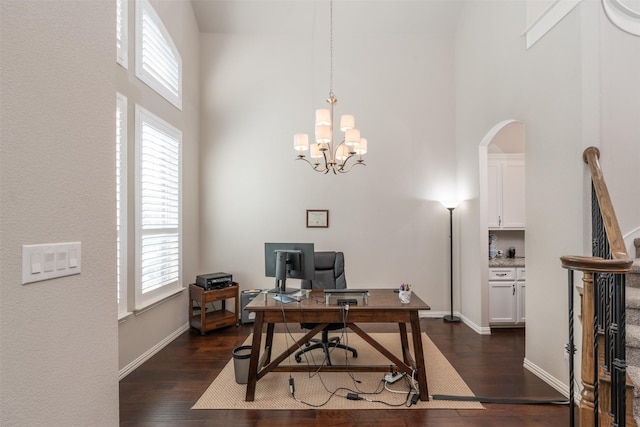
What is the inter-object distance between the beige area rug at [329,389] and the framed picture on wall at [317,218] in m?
1.98

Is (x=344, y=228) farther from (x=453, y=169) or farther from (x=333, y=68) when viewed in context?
(x=333, y=68)

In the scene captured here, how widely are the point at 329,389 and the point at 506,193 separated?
3.71 m

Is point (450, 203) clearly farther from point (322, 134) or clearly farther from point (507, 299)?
point (322, 134)

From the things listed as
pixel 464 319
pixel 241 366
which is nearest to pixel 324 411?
pixel 241 366

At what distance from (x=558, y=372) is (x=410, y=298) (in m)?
1.36

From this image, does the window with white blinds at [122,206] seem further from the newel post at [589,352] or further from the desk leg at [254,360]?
the newel post at [589,352]

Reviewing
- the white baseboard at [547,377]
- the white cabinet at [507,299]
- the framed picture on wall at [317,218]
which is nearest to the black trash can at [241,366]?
the framed picture on wall at [317,218]

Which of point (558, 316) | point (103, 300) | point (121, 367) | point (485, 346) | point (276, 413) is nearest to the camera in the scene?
point (103, 300)

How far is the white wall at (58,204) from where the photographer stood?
0.98 metres

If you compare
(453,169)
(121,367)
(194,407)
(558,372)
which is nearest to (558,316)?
(558,372)

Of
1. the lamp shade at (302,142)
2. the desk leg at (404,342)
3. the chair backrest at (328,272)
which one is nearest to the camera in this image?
the desk leg at (404,342)

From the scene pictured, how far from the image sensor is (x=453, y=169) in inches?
196

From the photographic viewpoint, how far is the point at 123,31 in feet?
10.0

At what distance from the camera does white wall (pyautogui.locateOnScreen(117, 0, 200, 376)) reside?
318 cm
